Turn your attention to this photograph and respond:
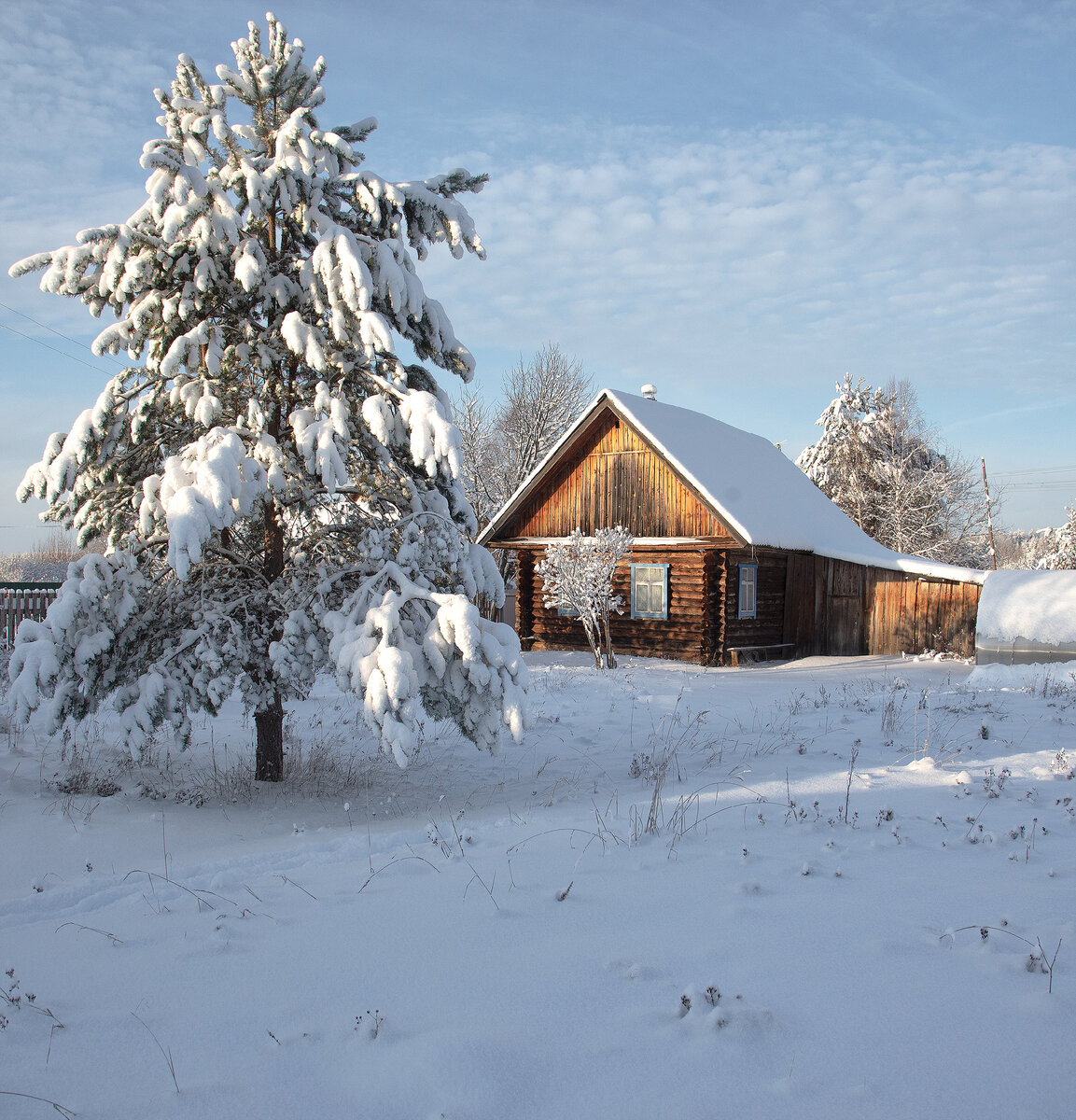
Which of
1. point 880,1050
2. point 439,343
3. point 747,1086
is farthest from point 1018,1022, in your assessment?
point 439,343

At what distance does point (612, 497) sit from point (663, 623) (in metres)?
3.37

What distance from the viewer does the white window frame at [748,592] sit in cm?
1892

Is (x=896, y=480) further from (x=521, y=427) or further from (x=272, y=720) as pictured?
(x=272, y=720)

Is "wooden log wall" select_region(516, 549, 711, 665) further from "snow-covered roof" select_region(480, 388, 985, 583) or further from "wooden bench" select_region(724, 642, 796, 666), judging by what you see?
"snow-covered roof" select_region(480, 388, 985, 583)

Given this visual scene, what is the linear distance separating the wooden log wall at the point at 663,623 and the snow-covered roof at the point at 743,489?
153 centimetres

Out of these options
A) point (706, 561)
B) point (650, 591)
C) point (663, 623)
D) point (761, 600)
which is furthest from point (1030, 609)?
point (650, 591)

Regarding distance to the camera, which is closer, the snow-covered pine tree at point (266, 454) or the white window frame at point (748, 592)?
the snow-covered pine tree at point (266, 454)

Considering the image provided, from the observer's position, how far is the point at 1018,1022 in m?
2.79

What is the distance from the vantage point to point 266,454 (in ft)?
20.5

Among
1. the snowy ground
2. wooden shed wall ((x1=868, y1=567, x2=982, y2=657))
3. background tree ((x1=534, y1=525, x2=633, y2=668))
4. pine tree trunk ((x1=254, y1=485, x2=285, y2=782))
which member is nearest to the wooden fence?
background tree ((x1=534, y1=525, x2=633, y2=668))

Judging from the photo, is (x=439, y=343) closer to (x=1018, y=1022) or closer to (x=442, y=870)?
(x=442, y=870)

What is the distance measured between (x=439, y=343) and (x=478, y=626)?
3.14 m

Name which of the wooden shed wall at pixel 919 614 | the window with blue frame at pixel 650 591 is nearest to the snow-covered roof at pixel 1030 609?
the wooden shed wall at pixel 919 614

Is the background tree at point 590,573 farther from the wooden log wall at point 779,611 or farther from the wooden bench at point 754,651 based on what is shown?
the wooden bench at point 754,651
